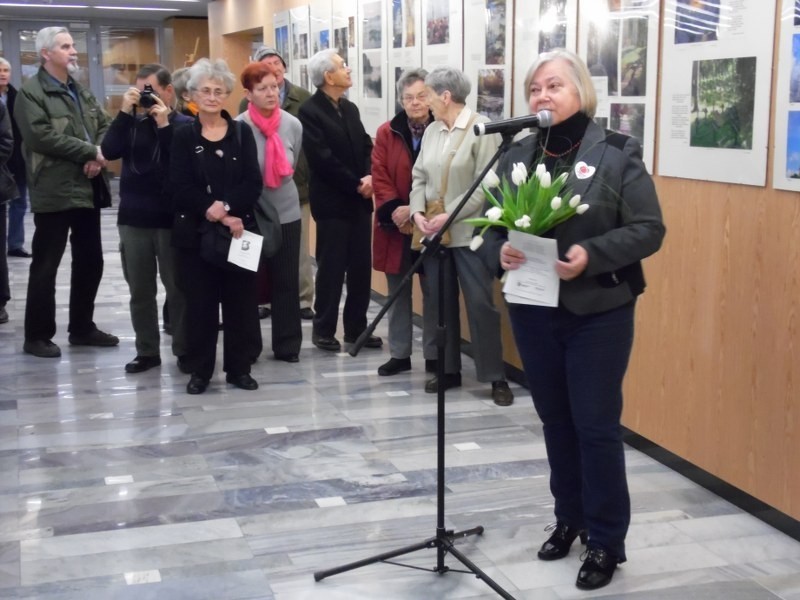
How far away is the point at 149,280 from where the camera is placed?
5.83m

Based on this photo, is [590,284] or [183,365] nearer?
[590,284]

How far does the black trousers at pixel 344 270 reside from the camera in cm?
627

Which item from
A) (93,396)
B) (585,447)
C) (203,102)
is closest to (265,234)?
(203,102)

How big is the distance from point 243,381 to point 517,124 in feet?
9.76

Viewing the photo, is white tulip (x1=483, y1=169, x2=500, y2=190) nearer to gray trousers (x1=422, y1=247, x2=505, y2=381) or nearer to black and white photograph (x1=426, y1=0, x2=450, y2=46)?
gray trousers (x1=422, y1=247, x2=505, y2=381)

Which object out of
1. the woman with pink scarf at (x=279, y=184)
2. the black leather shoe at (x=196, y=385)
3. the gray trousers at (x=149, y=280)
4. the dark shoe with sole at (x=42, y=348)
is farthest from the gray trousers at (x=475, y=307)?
the dark shoe with sole at (x=42, y=348)

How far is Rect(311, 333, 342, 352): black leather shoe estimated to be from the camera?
6.39 metres

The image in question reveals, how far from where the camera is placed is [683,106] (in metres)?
4.09

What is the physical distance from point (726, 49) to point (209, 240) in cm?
253

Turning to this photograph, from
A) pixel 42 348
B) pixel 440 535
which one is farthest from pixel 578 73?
pixel 42 348

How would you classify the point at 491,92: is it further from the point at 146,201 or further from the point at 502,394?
the point at 146,201

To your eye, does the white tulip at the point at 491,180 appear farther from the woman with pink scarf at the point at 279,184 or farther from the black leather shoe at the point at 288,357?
the black leather shoe at the point at 288,357

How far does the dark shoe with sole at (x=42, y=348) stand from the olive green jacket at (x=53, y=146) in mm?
815

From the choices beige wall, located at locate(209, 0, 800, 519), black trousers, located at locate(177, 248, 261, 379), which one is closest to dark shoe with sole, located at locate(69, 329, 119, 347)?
black trousers, located at locate(177, 248, 261, 379)
